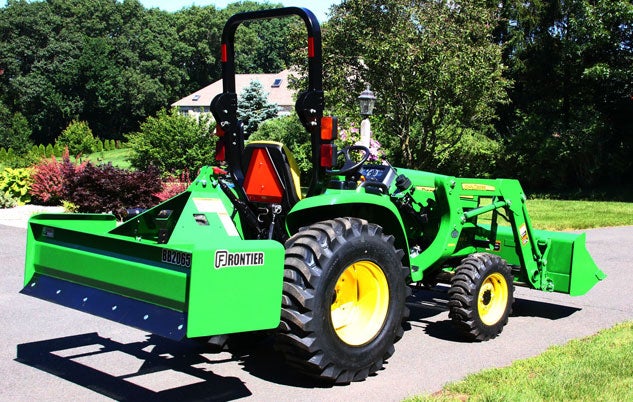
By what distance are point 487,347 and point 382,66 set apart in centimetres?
1587

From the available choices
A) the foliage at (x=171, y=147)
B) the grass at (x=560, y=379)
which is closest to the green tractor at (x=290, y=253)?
the grass at (x=560, y=379)

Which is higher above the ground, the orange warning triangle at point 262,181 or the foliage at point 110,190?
the orange warning triangle at point 262,181

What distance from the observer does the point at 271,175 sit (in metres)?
5.68

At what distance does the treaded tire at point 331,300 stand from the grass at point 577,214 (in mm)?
10858

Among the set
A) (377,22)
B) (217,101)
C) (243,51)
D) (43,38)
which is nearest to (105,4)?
(43,38)

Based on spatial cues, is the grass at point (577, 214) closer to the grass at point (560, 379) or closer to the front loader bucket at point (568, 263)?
the front loader bucket at point (568, 263)

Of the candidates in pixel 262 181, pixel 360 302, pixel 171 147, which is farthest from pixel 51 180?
pixel 360 302

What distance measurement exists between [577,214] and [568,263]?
11.8 metres

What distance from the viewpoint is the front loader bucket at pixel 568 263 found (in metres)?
7.39

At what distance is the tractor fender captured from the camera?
5.28m

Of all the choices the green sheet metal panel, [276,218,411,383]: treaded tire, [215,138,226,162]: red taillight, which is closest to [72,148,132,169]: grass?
[215,138,226,162]: red taillight

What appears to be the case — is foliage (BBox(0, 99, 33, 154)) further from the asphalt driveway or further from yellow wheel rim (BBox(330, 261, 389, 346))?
yellow wheel rim (BBox(330, 261, 389, 346))

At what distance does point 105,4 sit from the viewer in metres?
78.3

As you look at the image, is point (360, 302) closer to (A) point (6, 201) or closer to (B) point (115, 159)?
(A) point (6, 201)
